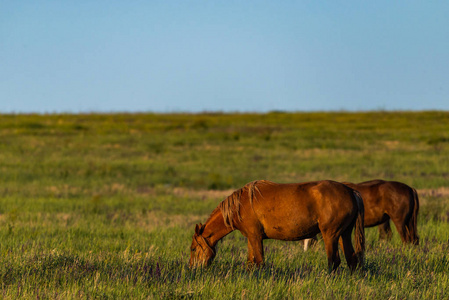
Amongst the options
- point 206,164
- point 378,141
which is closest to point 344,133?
point 378,141

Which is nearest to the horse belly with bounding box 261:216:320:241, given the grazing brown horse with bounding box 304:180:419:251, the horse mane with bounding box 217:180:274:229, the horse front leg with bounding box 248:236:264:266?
the horse front leg with bounding box 248:236:264:266

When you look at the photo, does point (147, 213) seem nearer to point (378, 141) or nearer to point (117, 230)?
point (117, 230)

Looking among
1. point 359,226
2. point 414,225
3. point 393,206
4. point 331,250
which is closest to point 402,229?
point 414,225

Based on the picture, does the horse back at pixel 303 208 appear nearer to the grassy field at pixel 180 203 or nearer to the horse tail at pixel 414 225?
the grassy field at pixel 180 203

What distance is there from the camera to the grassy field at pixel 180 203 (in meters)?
5.78

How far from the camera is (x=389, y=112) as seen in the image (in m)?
88.5

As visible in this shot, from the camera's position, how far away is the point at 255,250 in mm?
6820

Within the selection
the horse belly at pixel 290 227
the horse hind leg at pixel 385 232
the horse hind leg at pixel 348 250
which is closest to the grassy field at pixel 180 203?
the horse hind leg at pixel 348 250

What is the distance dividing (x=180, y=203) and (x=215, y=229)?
12088 mm

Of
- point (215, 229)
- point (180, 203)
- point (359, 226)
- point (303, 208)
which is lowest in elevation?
point (180, 203)

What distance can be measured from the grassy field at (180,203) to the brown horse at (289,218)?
1.07 feet

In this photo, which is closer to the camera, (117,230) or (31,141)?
(117,230)

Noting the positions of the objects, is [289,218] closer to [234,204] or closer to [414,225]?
[234,204]

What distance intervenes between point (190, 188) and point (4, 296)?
20358 millimetres
